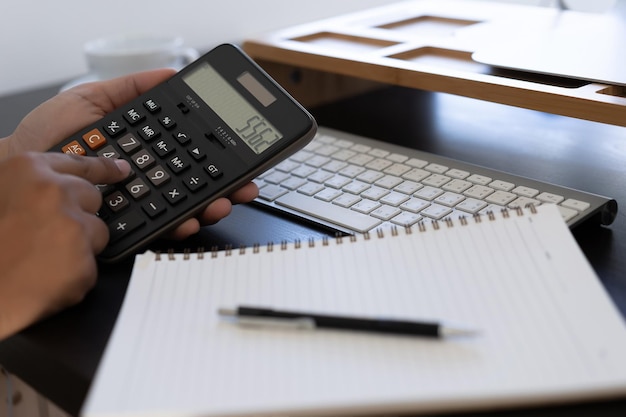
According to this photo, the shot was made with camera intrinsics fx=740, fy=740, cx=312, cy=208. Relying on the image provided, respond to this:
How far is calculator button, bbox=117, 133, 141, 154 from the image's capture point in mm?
612

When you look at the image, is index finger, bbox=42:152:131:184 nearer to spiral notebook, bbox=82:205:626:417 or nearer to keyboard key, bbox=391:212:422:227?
spiral notebook, bbox=82:205:626:417

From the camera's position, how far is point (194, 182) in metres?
0.58

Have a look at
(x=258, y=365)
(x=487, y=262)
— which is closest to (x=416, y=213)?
(x=487, y=262)

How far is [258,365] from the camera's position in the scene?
39 cm

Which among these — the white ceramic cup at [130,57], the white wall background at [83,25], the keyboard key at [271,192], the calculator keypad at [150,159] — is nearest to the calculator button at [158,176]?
the calculator keypad at [150,159]

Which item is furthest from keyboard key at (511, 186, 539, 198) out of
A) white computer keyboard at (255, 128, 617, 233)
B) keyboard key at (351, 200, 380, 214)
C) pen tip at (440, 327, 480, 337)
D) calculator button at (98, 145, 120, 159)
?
calculator button at (98, 145, 120, 159)

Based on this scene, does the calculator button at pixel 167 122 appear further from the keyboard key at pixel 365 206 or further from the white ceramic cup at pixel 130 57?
the white ceramic cup at pixel 130 57

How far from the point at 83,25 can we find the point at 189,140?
24.1 inches

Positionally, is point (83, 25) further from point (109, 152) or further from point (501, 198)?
point (501, 198)

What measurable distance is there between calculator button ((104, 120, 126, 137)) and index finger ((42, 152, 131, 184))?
0.05m

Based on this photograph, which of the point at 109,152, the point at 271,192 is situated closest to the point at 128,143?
the point at 109,152

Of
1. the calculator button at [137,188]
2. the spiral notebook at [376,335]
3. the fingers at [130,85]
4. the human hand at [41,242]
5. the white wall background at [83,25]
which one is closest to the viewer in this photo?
the spiral notebook at [376,335]

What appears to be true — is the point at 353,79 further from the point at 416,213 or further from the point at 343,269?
the point at 343,269

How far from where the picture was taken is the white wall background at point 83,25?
1.06 m
